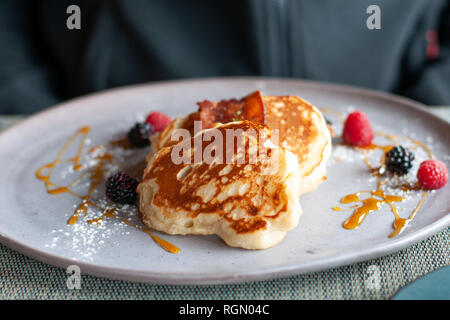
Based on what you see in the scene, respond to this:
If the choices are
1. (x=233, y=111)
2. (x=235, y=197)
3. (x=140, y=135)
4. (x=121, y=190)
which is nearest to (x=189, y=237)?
→ (x=235, y=197)

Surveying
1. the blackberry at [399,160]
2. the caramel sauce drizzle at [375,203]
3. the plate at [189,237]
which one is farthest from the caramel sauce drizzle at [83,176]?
the blackberry at [399,160]

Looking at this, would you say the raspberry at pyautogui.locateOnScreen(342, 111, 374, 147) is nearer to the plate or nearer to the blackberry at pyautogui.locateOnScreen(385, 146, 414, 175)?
the plate

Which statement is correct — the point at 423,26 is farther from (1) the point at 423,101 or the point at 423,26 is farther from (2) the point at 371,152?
(2) the point at 371,152

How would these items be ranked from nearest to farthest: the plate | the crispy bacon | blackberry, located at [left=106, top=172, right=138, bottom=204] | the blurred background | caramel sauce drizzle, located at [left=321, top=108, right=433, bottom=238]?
the plate < caramel sauce drizzle, located at [left=321, top=108, right=433, bottom=238] < blackberry, located at [left=106, top=172, right=138, bottom=204] < the crispy bacon < the blurred background

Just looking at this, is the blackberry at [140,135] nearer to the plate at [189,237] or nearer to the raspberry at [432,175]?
the plate at [189,237]

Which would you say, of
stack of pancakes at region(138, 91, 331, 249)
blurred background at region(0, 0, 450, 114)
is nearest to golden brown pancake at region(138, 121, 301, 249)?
stack of pancakes at region(138, 91, 331, 249)
